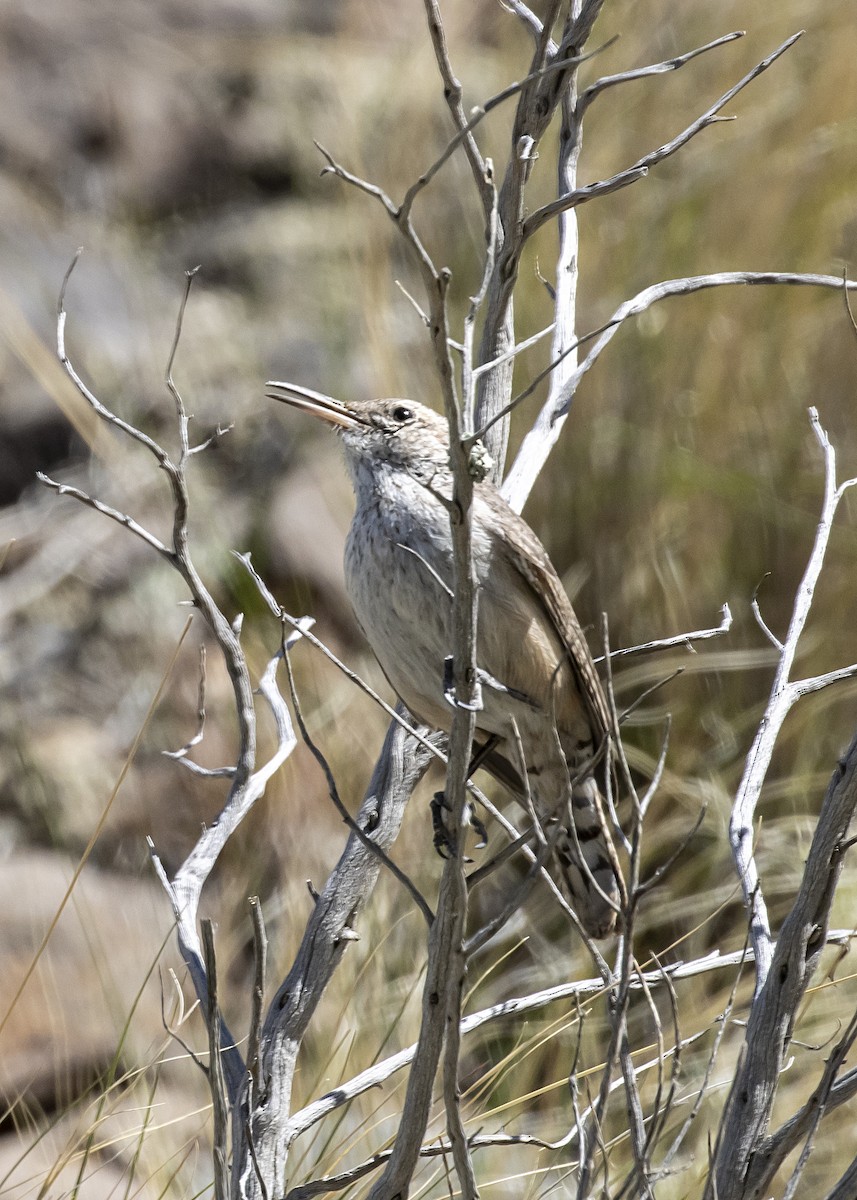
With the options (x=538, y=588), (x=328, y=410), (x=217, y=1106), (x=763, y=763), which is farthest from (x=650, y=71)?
(x=217, y=1106)

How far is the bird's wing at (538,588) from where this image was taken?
2.97 meters

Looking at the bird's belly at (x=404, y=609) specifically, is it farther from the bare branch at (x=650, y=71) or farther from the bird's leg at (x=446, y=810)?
the bare branch at (x=650, y=71)

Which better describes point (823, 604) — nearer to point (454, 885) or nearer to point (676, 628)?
point (676, 628)

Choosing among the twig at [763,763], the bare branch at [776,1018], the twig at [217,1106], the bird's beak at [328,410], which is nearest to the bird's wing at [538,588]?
the bird's beak at [328,410]

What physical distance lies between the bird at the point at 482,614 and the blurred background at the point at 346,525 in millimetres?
748

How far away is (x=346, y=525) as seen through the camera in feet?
20.5

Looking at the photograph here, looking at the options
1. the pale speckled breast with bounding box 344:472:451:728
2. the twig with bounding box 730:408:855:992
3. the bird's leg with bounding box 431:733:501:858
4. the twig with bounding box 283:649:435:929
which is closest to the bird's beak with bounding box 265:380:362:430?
the pale speckled breast with bounding box 344:472:451:728

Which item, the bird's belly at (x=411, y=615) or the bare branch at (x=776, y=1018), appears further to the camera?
the bird's belly at (x=411, y=615)

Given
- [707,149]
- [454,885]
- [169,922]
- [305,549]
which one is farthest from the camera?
[305,549]

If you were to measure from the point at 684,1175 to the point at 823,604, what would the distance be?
2180 millimetres

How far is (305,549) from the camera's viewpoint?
6371mm

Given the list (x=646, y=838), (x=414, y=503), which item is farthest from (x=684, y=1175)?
(x=414, y=503)

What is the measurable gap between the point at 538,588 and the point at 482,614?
0.16 metres

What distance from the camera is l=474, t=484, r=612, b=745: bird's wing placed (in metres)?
2.97
